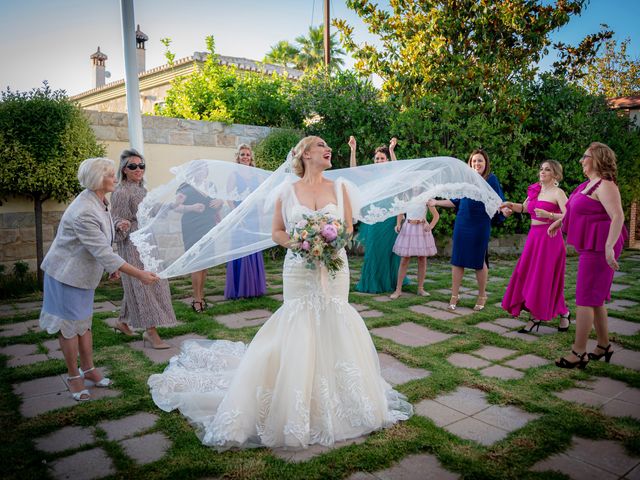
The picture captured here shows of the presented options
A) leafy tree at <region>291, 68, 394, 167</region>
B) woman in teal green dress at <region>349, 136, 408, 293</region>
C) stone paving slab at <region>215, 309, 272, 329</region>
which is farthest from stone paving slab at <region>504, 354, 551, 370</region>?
leafy tree at <region>291, 68, 394, 167</region>

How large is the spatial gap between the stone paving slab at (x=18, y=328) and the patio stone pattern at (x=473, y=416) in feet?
15.6

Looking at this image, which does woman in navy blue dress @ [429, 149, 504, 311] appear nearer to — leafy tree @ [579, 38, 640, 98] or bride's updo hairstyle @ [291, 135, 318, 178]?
bride's updo hairstyle @ [291, 135, 318, 178]

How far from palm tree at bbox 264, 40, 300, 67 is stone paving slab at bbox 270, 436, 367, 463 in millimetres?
32187

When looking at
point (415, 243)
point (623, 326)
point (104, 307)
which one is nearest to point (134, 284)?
point (104, 307)

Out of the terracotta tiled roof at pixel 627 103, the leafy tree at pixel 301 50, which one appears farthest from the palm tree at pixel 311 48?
the terracotta tiled roof at pixel 627 103

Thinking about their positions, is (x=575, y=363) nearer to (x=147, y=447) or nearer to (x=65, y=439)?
(x=147, y=447)

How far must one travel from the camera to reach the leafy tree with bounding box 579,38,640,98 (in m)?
21.8

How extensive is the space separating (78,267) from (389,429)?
268 centimetres

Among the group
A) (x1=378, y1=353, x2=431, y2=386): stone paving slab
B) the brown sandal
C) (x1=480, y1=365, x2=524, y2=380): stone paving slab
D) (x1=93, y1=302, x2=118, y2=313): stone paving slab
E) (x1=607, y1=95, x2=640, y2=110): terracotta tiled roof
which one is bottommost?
(x1=480, y1=365, x2=524, y2=380): stone paving slab

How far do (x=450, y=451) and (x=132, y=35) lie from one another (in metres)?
6.72

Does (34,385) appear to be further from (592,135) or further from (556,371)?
(592,135)

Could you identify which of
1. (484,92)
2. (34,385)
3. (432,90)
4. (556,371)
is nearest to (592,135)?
(484,92)

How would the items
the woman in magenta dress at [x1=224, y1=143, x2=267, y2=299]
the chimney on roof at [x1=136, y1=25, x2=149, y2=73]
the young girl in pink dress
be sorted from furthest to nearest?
the chimney on roof at [x1=136, y1=25, x2=149, y2=73], the young girl in pink dress, the woman in magenta dress at [x1=224, y1=143, x2=267, y2=299]

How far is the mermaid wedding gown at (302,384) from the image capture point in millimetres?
2938
